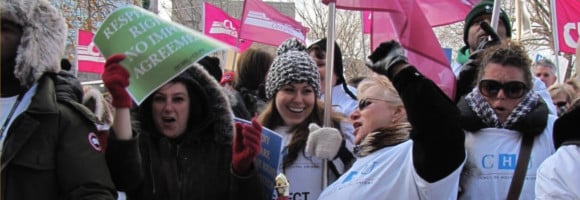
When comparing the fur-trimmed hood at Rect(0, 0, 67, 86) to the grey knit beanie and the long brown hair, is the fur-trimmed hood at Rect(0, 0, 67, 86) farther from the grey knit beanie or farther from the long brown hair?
the grey knit beanie

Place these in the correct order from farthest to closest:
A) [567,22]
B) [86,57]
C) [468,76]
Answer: [86,57] → [567,22] → [468,76]

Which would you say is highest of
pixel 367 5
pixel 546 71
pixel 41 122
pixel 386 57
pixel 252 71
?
pixel 367 5

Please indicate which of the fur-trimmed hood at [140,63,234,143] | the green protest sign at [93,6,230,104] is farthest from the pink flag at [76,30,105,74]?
the green protest sign at [93,6,230,104]

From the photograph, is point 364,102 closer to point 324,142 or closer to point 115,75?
point 324,142

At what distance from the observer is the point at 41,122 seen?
2.82m

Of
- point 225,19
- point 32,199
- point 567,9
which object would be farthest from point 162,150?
point 225,19

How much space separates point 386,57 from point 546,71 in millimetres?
5493

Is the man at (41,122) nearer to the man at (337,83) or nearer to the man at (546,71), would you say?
the man at (337,83)

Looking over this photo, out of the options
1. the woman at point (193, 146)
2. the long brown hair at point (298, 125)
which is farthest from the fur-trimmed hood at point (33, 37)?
the long brown hair at point (298, 125)

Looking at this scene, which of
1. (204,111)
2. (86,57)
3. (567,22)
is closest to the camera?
(204,111)

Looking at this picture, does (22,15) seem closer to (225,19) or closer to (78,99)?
(78,99)

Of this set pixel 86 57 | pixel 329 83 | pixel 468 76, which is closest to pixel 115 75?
pixel 329 83

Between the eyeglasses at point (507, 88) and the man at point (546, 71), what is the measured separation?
446cm

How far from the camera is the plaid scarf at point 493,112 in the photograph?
3.59 meters
